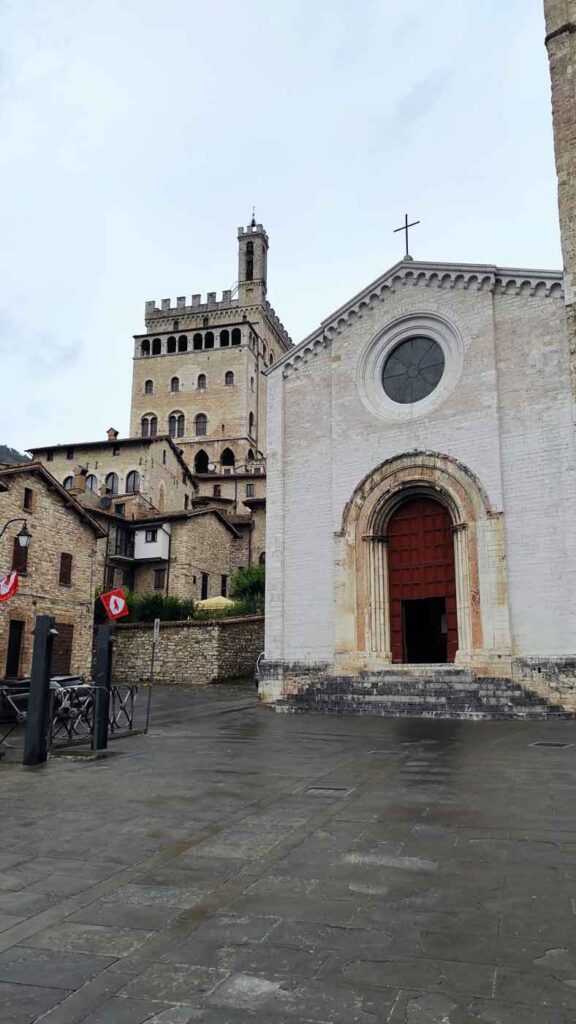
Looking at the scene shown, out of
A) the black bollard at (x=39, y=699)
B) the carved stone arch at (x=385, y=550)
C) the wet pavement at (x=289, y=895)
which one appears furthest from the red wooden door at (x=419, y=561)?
the black bollard at (x=39, y=699)

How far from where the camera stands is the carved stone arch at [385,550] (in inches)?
747

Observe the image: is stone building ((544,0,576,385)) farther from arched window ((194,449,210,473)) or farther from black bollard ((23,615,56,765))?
arched window ((194,449,210,473))

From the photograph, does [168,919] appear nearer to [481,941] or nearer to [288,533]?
[481,941]

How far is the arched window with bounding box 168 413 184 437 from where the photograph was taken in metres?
74.8

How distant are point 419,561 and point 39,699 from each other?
43.3 feet

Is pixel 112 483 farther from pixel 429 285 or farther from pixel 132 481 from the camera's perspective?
pixel 429 285

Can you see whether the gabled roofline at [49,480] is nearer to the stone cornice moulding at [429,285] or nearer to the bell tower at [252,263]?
the stone cornice moulding at [429,285]

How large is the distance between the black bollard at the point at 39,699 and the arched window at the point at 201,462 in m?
63.3

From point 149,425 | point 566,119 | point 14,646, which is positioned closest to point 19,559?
point 14,646

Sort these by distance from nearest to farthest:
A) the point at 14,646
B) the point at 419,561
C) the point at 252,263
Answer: the point at 419,561 < the point at 14,646 < the point at 252,263

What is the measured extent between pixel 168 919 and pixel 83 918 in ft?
1.78

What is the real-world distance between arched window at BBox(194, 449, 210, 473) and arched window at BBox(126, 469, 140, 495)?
23.5 meters

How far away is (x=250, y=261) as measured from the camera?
271 feet

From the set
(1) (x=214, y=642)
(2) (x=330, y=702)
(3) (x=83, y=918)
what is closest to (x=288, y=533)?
(2) (x=330, y=702)
